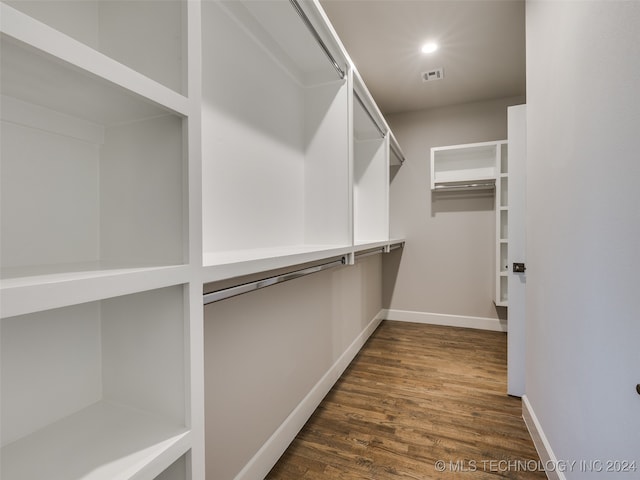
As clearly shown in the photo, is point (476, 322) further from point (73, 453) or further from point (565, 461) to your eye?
point (73, 453)

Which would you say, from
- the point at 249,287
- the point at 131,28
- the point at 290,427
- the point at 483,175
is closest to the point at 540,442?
the point at 290,427

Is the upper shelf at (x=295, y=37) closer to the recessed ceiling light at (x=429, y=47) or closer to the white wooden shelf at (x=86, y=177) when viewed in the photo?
the white wooden shelf at (x=86, y=177)

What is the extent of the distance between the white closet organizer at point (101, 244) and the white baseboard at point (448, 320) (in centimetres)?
336

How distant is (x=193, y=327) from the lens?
590 millimetres

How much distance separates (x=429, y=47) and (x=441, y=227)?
1839mm

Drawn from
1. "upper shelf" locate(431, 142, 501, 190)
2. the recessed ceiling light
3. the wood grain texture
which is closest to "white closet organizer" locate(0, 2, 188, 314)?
the wood grain texture

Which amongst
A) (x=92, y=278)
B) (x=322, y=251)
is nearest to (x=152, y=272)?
(x=92, y=278)

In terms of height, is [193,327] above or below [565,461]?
above

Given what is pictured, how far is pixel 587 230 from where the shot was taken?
100 centimetres

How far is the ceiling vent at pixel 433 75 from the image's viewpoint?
8.80 feet

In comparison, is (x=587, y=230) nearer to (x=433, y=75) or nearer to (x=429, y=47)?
(x=429, y=47)

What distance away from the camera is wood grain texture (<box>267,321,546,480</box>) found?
4.55ft

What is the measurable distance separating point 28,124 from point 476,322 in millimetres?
3763

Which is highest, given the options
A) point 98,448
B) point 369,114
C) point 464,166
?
point 369,114
